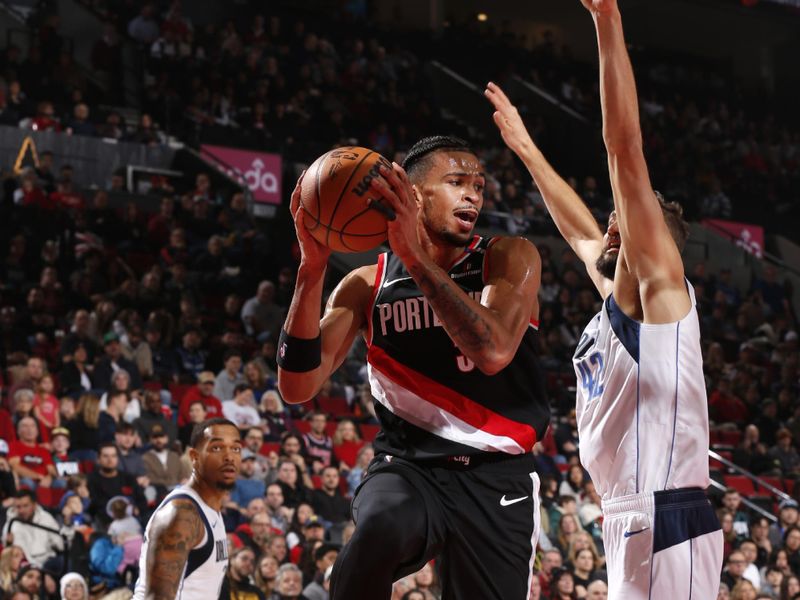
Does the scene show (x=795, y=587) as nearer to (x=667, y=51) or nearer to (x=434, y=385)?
(x=434, y=385)

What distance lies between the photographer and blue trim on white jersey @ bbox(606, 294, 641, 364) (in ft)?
13.8

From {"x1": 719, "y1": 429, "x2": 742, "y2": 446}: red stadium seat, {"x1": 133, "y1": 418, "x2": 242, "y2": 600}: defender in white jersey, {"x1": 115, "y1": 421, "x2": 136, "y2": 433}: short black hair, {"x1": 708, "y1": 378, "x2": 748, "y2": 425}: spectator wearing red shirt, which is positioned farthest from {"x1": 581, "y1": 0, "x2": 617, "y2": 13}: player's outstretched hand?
{"x1": 708, "y1": 378, "x2": 748, "y2": 425}: spectator wearing red shirt

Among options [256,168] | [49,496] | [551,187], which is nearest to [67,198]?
[256,168]

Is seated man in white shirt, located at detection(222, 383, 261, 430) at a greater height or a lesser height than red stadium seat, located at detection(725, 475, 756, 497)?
greater

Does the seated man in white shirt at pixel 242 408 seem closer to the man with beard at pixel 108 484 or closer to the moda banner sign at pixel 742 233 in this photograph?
the man with beard at pixel 108 484

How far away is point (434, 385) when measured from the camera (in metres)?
4.29

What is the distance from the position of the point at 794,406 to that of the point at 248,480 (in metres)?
9.62

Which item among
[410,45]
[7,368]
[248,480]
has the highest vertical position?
[410,45]

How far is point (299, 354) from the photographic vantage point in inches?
167

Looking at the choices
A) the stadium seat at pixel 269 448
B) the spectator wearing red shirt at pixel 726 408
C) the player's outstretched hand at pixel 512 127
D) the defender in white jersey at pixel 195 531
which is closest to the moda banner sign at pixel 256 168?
the stadium seat at pixel 269 448

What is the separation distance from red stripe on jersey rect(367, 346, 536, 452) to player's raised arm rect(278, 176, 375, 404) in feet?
0.90

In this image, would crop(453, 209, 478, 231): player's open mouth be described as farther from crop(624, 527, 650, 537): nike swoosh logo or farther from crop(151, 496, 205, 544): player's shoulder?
crop(151, 496, 205, 544): player's shoulder

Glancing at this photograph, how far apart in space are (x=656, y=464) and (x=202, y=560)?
269 centimetres

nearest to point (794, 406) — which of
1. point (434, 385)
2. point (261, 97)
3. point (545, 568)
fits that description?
point (545, 568)
